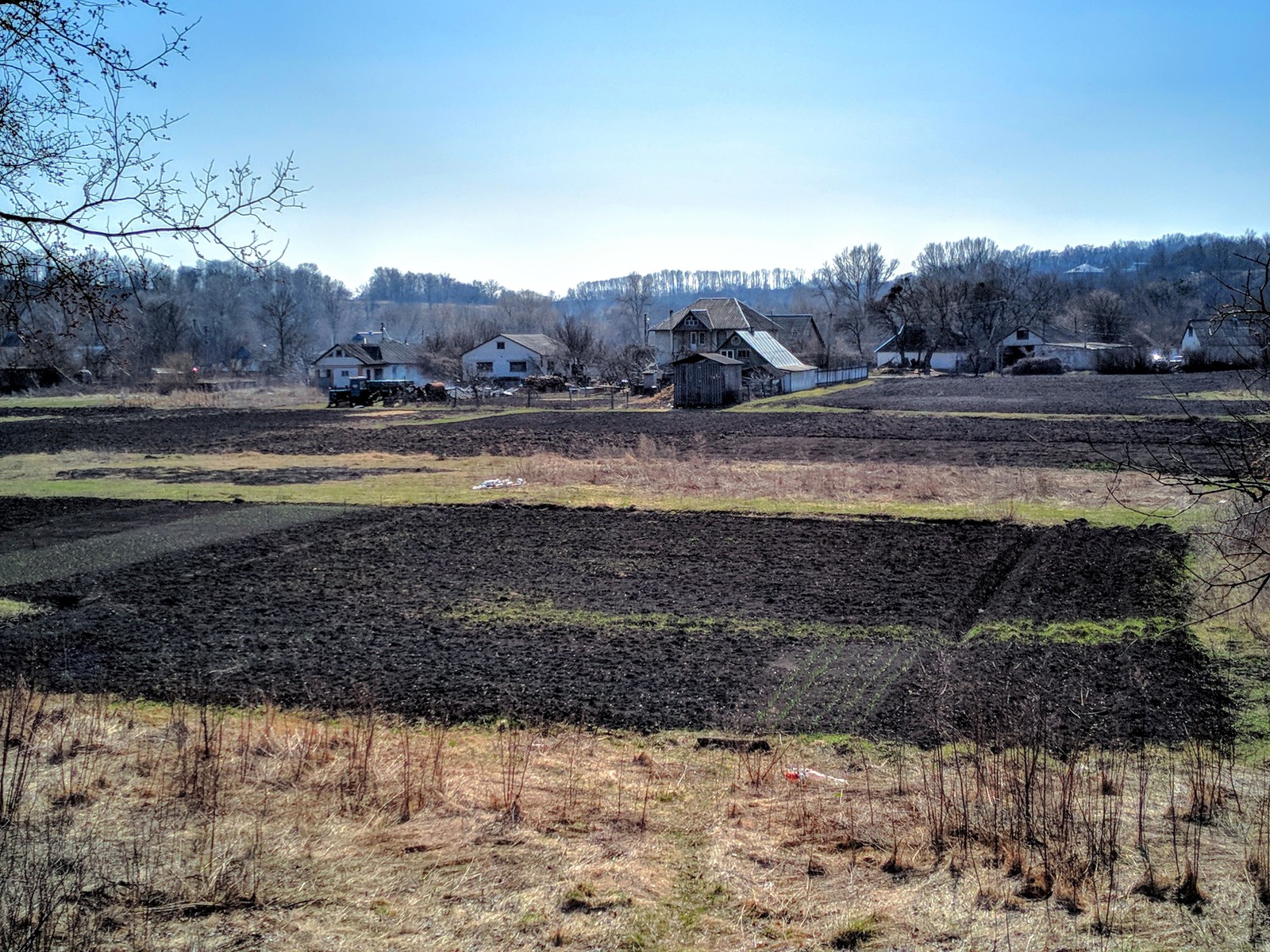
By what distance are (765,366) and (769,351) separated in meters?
4.71

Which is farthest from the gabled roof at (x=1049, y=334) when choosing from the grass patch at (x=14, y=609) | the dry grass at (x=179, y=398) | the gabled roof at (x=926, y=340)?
the grass patch at (x=14, y=609)

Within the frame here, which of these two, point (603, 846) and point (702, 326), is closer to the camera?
point (603, 846)

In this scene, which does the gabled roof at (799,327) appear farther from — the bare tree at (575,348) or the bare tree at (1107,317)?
the bare tree at (1107,317)

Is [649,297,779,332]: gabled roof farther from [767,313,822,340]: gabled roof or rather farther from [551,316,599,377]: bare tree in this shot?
[767,313,822,340]: gabled roof

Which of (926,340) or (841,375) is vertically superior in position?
(926,340)

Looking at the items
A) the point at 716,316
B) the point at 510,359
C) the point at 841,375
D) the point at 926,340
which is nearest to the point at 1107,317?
the point at 926,340

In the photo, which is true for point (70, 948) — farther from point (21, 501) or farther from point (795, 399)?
point (795, 399)

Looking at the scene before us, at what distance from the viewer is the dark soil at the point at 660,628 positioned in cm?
944

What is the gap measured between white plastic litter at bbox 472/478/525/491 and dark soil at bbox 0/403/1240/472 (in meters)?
5.37

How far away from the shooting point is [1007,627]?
12023mm

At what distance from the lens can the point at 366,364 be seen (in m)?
79.8

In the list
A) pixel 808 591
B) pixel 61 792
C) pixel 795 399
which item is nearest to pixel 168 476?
pixel 808 591

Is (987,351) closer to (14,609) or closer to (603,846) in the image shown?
(14,609)

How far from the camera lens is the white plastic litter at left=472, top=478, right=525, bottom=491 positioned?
24.7 meters
